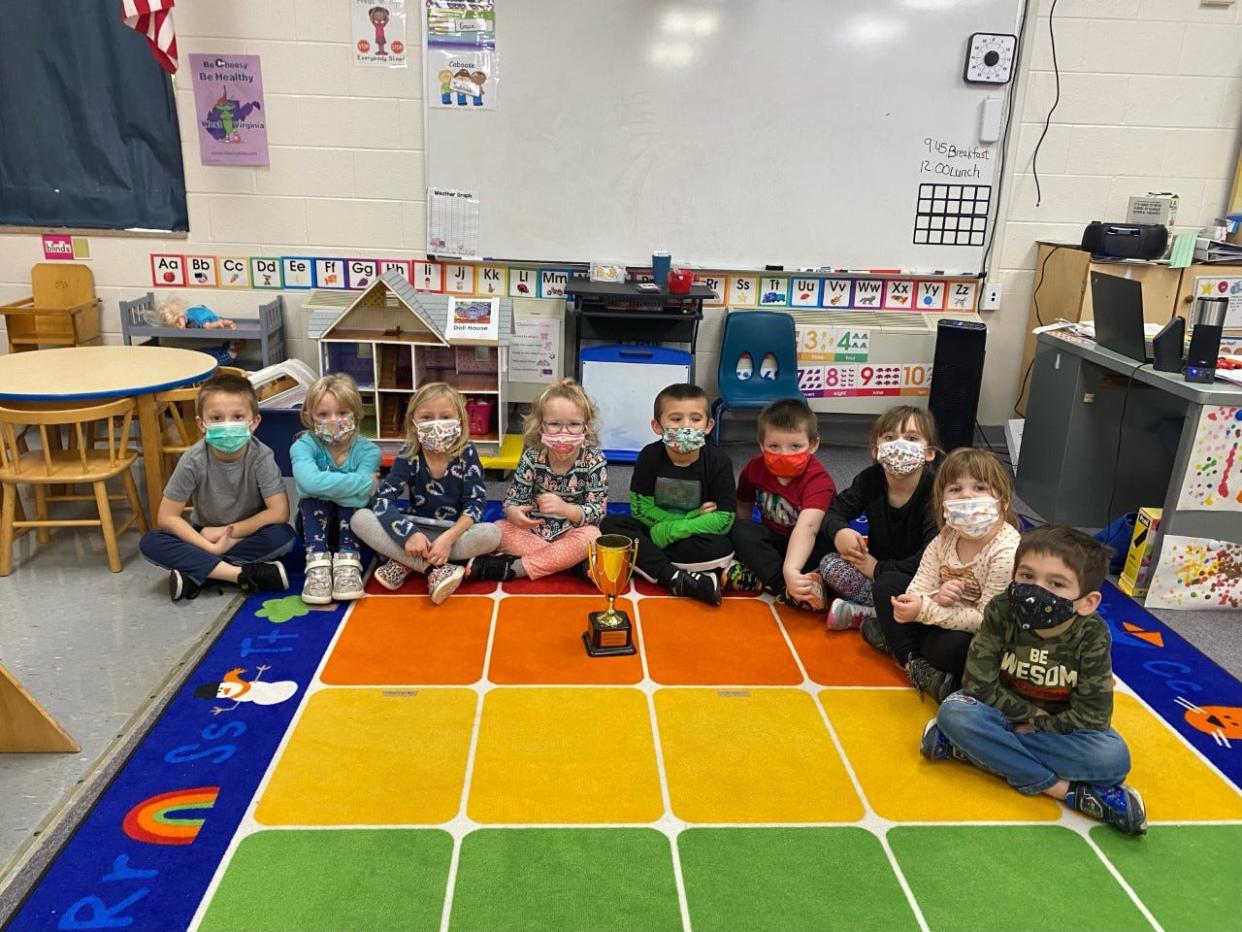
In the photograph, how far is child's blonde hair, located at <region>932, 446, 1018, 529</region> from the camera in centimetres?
233

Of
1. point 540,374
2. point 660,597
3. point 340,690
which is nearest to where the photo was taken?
point 340,690

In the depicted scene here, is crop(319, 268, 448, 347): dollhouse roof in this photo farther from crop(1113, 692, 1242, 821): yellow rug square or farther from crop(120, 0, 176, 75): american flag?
crop(1113, 692, 1242, 821): yellow rug square

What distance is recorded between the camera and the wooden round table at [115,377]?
2906mm

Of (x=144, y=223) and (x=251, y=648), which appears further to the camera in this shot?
(x=144, y=223)

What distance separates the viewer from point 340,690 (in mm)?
2357

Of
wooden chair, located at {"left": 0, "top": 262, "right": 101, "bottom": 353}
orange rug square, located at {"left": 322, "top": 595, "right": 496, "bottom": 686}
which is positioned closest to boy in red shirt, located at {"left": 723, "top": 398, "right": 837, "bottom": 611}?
orange rug square, located at {"left": 322, "top": 595, "right": 496, "bottom": 686}

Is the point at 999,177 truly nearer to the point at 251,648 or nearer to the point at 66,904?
the point at 251,648

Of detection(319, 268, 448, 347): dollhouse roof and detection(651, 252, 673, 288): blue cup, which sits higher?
detection(651, 252, 673, 288): blue cup

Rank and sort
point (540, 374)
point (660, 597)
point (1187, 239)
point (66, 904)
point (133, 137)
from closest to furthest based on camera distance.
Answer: point (66, 904) < point (660, 597) < point (1187, 239) < point (133, 137) < point (540, 374)

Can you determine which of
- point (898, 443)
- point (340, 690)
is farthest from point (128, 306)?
point (898, 443)

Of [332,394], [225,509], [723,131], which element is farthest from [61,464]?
[723,131]

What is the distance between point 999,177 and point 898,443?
2.68m

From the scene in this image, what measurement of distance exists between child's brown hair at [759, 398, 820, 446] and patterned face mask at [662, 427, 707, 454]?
21 cm

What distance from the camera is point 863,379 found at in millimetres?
4734
